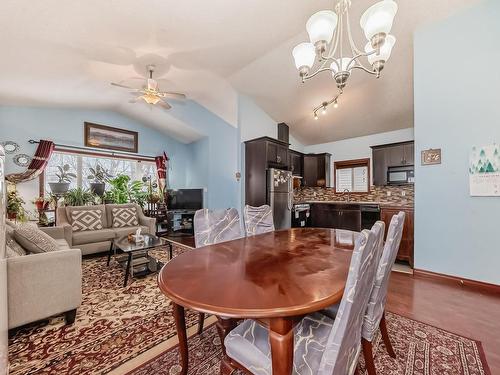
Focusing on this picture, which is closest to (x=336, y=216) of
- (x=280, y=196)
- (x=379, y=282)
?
(x=280, y=196)

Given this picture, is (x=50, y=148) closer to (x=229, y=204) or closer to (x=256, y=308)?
(x=229, y=204)

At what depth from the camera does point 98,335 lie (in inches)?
64.6

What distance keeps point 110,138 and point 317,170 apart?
5.32m

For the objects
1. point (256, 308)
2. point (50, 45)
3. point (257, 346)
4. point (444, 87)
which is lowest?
point (257, 346)

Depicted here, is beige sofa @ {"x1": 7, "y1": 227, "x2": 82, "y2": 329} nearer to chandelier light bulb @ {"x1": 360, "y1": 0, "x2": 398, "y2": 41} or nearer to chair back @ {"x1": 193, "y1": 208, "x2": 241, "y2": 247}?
chair back @ {"x1": 193, "y1": 208, "x2": 241, "y2": 247}

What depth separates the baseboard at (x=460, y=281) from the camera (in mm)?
2342

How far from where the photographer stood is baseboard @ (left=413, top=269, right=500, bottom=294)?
2342 mm

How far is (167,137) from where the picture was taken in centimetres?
639

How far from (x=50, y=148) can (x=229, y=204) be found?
3904 millimetres

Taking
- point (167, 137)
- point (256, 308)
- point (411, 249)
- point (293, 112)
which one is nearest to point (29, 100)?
point (167, 137)

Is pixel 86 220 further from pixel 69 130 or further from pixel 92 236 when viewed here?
pixel 69 130

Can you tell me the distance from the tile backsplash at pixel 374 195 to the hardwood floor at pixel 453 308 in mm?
1403

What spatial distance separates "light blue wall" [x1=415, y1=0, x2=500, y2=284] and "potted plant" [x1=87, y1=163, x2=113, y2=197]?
6.08 meters

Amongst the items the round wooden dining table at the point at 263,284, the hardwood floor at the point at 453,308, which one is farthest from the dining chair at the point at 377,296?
the hardwood floor at the point at 453,308
